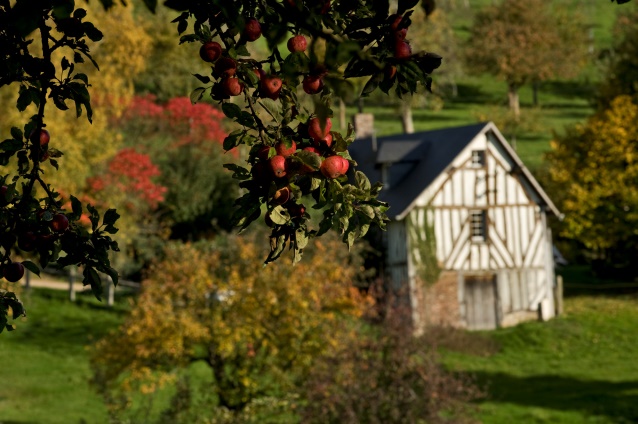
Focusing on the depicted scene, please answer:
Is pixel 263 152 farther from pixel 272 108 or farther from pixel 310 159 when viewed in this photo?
pixel 272 108

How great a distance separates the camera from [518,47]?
7944 cm

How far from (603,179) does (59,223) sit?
41.8m

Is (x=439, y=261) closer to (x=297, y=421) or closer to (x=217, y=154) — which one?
(x=217, y=154)

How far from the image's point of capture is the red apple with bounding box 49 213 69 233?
5070 mm

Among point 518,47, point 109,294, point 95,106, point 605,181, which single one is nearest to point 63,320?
point 109,294

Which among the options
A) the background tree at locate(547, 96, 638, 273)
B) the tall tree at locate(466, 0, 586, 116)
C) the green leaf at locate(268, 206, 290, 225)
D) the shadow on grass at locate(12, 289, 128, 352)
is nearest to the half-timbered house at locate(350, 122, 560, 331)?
the background tree at locate(547, 96, 638, 273)

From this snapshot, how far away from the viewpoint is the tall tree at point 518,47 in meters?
78.9

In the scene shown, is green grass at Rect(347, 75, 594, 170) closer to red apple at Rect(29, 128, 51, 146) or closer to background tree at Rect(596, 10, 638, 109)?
background tree at Rect(596, 10, 638, 109)

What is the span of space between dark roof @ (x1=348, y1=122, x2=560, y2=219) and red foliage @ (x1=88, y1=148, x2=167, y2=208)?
8.24m

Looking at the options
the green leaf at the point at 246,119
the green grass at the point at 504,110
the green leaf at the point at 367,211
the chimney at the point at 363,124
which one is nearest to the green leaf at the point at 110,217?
the green leaf at the point at 246,119

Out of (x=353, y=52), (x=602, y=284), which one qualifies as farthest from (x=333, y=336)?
(x=602, y=284)

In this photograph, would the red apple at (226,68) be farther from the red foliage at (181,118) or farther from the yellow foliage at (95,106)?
the red foliage at (181,118)

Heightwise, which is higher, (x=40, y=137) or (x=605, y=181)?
(x=605, y=181)

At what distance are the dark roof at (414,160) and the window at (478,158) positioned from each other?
728 mm
